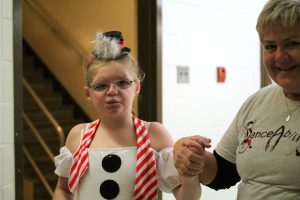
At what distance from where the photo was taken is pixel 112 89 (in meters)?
1.38

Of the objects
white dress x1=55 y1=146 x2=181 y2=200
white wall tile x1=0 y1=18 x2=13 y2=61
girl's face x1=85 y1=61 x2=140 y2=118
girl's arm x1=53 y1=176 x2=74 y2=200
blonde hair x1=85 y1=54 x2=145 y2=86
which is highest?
white wall tile x1=0 y1=18 x2=13 y2=61

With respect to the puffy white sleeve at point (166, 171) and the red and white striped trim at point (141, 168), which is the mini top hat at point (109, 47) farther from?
the puffy white sleeve at point (166, 171)

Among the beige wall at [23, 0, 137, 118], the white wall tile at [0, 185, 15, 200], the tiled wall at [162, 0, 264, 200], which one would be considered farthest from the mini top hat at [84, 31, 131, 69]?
the beige wall at [23, 0, 137, 118]

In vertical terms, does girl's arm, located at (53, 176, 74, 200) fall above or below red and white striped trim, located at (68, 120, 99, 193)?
below

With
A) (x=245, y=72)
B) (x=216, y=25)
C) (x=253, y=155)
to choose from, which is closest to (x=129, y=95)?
(x=253, y=155)

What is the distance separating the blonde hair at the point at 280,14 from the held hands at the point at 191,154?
0.37 meters

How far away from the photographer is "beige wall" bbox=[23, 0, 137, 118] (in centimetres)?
431

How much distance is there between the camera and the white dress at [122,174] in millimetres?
1391

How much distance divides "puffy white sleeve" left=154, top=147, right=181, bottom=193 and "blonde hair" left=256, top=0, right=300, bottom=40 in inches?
21.8

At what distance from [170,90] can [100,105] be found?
137cm

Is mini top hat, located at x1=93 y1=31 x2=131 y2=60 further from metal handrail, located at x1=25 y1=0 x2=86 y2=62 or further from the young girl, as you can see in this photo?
metal handrail, located at x1=25 y1=0 x2=86 y2=62

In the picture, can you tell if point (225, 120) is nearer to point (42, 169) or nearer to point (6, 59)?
point (6, 59)

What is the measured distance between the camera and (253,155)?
3.90ft

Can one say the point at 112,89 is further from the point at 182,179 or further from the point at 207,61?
the point at 207,61
